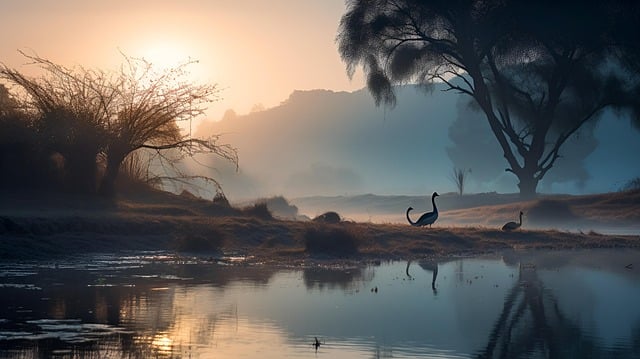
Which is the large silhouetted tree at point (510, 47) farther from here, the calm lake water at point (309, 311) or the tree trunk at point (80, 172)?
the calm lake water at point (309, 311)

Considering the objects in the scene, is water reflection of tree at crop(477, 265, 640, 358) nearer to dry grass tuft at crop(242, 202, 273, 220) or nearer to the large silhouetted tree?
dry grass tuft at crop(242, 202, 273, 220)

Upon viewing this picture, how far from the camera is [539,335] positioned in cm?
1416

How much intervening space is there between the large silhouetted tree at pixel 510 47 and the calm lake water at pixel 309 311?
2551 centimetres

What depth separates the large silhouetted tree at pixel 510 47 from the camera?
47.6m

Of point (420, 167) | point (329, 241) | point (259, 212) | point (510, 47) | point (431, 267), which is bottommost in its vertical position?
point (431, 267)

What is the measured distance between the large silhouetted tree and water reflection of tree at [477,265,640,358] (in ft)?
102

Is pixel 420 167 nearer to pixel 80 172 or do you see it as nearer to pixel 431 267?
pixel 80 172

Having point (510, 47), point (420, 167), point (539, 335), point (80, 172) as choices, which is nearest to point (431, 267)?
point (539, 335)

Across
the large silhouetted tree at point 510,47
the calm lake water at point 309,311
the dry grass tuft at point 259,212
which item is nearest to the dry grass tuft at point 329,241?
the calm lake water at point 309,311

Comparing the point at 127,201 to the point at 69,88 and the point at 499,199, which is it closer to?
the point at 69,88

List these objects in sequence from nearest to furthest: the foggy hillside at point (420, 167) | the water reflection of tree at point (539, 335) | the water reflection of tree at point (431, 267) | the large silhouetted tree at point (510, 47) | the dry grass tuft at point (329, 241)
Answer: the water reflection of tree at point (539, 335) < the water reflection of tree at point (431, 267) < the dry grass tuft at point (329, 241) < the large silhouetted tree at point (510, 47) < the foggy hillside at point (420, 167)

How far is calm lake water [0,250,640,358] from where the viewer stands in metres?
12.8

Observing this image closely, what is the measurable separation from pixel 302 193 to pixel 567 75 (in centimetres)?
12546

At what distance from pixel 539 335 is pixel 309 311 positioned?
363 cm
